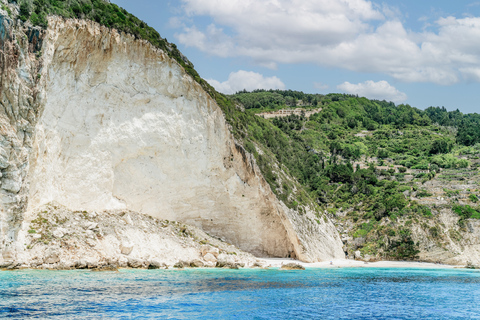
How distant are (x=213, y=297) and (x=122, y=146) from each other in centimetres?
1527

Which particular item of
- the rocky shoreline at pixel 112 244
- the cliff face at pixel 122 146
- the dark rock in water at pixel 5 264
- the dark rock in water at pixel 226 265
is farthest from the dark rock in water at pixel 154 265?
the dark rock in water at pixel 5 264

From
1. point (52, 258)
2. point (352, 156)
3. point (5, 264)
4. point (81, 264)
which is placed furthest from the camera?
point (352, 156)

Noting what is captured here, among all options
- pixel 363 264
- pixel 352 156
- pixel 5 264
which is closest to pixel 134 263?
pixel 5 264

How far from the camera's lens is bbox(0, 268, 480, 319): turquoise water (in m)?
14.0

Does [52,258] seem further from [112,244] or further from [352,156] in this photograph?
[352,156]

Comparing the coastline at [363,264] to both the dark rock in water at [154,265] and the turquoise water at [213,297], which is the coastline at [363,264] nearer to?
the turquoise water at [213,297]

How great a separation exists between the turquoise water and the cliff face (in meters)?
5.98

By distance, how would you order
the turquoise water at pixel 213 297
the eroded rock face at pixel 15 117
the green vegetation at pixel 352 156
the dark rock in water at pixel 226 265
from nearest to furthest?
1. the turquoise water at pixel 213 297
2. the eroded rock face at pixel 15 117
3. the dark rock in water at pixel 226 265
4. the green vegetation at pixel 352 156

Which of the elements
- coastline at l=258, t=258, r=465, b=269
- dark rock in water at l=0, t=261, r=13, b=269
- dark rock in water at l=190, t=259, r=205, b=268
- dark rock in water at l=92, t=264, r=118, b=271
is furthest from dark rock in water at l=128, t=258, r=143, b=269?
coastline at l=258, t=258, r=465, b=269

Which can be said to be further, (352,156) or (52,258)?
(352,156)

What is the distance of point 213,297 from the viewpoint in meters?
17.3

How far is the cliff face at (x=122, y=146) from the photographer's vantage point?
70.8ft

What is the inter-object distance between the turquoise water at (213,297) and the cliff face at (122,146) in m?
5.98

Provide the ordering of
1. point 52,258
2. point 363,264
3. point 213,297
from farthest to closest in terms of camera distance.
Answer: point 363,264
point 52,258
point 213,297
